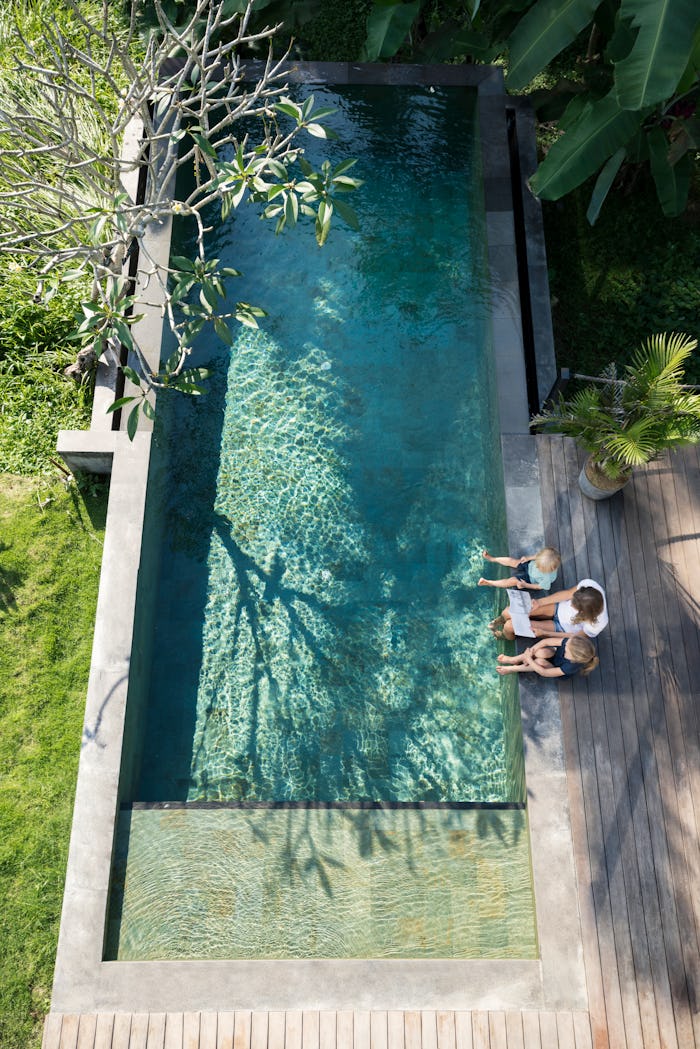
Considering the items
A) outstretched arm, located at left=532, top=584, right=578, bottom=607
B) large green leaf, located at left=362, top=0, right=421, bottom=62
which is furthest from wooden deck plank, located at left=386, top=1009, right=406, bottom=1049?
large green leaf, located at left=362, top=0, right=421, bottom=62

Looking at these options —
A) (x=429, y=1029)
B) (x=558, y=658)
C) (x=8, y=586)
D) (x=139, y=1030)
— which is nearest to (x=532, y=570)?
(x=558, y=658)

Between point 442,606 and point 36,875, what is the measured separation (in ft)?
12.9

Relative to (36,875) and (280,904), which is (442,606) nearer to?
(280,904)

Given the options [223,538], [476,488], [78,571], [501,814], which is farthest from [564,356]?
[78,571]

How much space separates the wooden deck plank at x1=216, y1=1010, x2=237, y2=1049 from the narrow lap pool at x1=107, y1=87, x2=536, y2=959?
380mm

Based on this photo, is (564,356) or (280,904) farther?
(564,356)

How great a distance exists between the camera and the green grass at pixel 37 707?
6070 millimetres

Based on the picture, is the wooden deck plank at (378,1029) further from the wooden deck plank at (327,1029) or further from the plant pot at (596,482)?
the plant pot at (596,482)

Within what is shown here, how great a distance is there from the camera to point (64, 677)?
22.8 ft

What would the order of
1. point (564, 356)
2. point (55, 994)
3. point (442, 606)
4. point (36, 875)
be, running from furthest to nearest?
point (564, 356) → point (442, 606) → point (36, 875) → point (55, 994)

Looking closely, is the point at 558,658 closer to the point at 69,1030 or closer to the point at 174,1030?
the point at 174,1030

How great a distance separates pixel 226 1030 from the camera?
5176mm

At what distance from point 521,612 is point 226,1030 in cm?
353

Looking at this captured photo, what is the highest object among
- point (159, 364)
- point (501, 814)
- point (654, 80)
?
point (654, 80)
